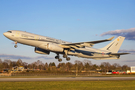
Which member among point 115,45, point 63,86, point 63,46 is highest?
point 115,45

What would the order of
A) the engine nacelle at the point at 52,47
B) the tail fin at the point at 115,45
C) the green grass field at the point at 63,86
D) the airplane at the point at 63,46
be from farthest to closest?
the tail fin at the point at 115,45, the engine nacelle at the point at 52,47, the airplane at the point at 63,46, the green grass field at the point at 63,86

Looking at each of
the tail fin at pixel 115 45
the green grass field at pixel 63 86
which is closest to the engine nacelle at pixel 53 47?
the green grass field at pixel 63 86

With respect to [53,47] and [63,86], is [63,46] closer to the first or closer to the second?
[53,47]

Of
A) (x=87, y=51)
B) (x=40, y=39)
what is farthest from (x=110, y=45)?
(x=40, y=39)

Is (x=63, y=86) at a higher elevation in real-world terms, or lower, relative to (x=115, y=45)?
lower

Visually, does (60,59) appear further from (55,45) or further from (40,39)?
(40,39)

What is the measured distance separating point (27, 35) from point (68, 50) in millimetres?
12535

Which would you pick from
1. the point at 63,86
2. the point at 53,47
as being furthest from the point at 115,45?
the point at 63,86

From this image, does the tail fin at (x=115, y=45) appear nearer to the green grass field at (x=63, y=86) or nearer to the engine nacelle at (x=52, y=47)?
the engine nacelle at (x=52, y=47)

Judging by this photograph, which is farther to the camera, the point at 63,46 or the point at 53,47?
the point at 63,46

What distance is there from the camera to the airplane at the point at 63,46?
3928 cm

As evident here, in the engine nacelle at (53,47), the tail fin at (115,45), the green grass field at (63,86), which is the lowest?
the green grass field at (63,86)

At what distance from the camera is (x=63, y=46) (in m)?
44.8

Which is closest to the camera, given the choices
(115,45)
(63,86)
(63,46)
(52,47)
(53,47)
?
(63,86)
